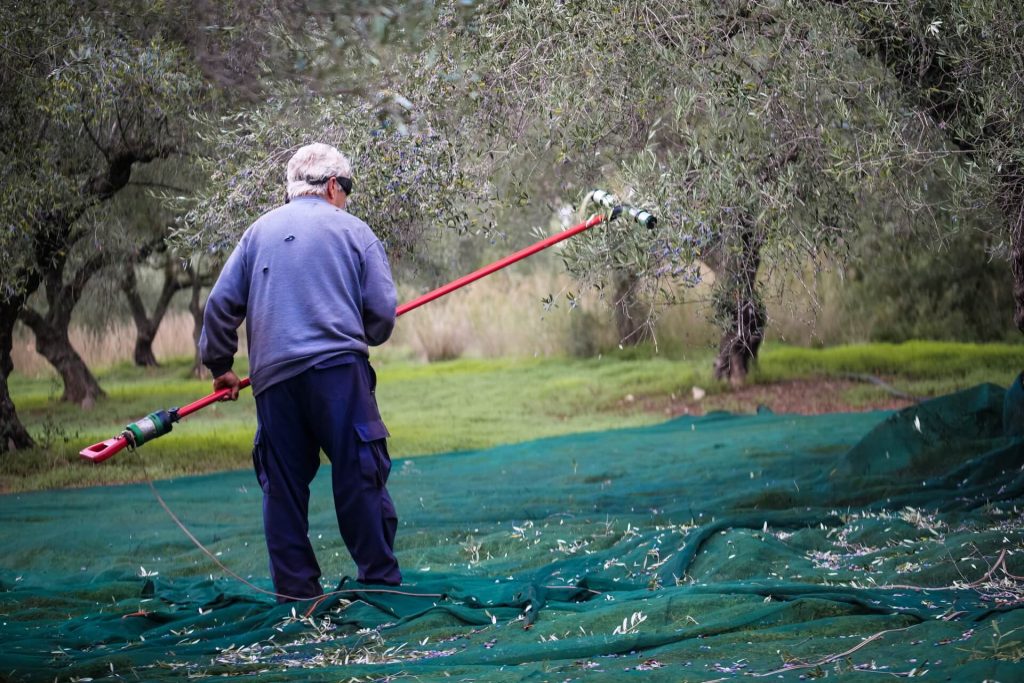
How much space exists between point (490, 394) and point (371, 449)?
387 inches

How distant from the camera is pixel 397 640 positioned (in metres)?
3.94

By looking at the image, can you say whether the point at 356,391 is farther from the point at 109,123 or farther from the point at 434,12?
the point at 109,123

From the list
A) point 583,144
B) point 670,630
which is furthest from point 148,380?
point 670,630

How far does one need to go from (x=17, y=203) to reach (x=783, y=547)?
5263 millimetres

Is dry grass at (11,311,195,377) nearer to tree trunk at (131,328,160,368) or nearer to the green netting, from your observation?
tree trunk at (131,328,160,368)

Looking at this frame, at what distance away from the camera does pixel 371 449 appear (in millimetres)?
4434

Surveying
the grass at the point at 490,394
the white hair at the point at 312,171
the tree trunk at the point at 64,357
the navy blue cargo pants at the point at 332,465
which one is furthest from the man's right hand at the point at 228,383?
the tree trunk at the point at 64,357

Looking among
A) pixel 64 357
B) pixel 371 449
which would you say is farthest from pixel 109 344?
pixel 371 449

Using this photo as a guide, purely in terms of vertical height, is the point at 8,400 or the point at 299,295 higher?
the point at 299,295

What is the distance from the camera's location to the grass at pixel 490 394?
34.2 feet

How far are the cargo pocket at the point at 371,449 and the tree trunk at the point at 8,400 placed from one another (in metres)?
5.46

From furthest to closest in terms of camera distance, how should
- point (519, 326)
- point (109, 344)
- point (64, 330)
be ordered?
point (519, 326)
point (109, 344)
point (64, 330)

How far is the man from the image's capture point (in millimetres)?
4422

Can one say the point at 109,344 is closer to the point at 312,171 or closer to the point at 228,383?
the point at 228,383
